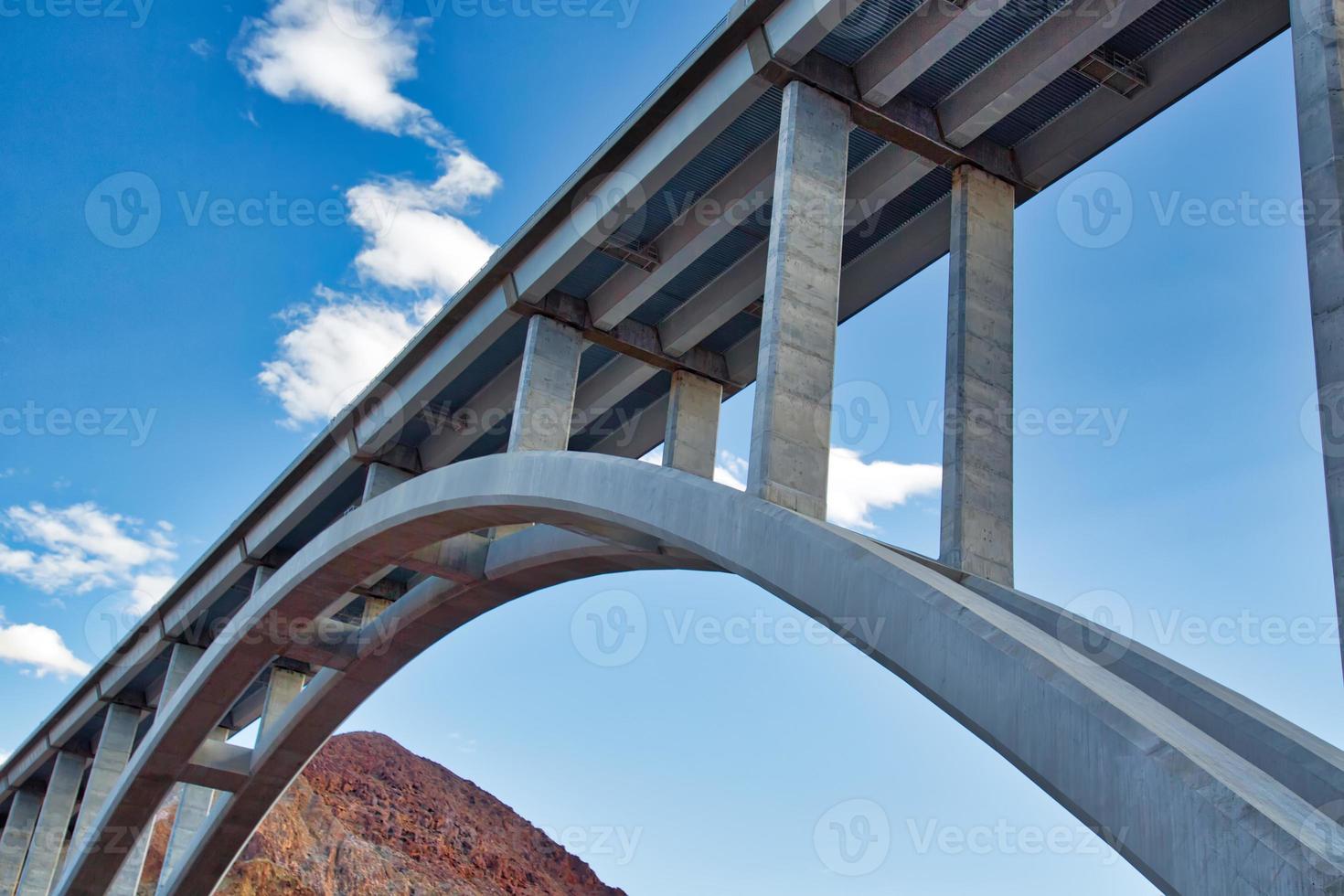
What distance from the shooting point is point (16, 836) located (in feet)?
135

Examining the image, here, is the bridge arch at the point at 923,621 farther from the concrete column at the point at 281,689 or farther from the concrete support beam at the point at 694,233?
the concrete column at the point at 281,689

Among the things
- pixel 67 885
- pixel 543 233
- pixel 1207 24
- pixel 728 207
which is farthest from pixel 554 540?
pixel 67 885

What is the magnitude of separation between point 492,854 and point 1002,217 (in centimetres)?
6410

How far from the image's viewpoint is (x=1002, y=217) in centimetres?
1283

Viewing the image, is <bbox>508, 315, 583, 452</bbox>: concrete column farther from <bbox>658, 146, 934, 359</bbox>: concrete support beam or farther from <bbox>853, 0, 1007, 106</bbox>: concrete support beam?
<bbox>853, 0, 1007, 106</bbox>: concrete support beam

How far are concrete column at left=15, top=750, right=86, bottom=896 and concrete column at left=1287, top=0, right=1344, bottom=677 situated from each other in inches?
1392

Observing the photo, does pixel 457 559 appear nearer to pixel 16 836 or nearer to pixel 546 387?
pixel 546 387

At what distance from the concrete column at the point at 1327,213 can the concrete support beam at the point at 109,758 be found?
29.0 meters

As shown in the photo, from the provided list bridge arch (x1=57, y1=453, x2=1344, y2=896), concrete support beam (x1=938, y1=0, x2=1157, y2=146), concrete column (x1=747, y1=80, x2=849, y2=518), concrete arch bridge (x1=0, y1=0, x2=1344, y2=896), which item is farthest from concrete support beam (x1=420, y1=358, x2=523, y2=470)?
concrete support beam (x1=938, y1=0, x2=1157, y2=146)

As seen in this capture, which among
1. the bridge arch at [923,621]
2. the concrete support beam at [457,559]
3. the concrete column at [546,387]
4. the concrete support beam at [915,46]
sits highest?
the concrete support beam at [915,46]

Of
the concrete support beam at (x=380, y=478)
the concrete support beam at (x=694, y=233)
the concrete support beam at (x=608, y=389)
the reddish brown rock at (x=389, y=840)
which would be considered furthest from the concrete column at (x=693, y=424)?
the reddish brown rock at (x=389, y=840)

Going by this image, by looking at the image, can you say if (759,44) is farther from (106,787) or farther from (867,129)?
(106,787)

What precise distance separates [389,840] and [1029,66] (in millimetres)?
60847

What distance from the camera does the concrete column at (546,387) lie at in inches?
638
